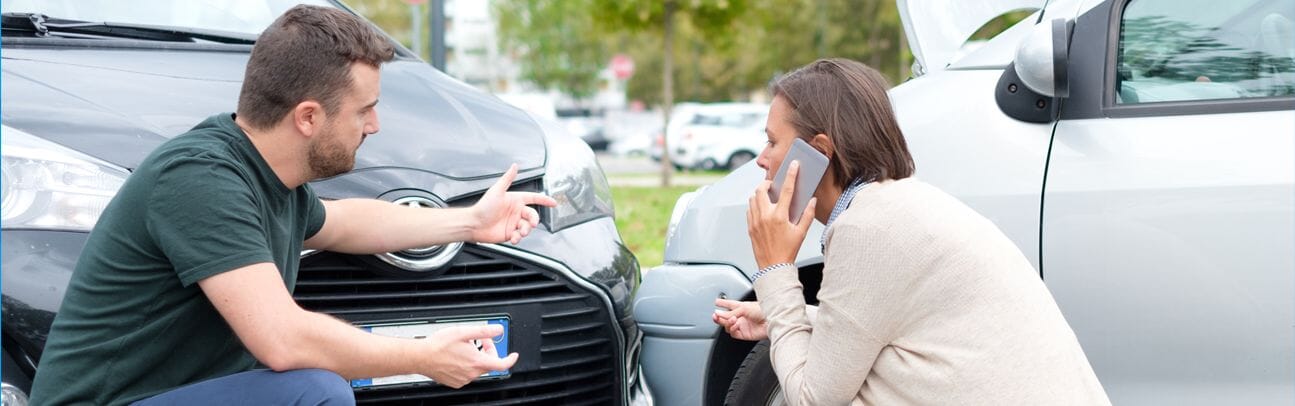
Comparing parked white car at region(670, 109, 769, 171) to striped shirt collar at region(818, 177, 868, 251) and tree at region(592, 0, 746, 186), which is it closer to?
tree at region(592, 0, 746, 186)

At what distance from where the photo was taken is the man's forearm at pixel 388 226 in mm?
2707

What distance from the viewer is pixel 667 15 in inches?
641

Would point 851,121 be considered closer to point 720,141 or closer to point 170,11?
point 170,11

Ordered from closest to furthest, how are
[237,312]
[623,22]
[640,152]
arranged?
[237,312] < [623,22] < [640,152]

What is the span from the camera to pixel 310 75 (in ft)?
7.39

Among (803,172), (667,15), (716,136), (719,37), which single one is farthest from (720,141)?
(803,172)

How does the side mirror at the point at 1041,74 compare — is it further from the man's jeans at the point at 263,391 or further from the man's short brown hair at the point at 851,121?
the man's jeans at the point at 263,391

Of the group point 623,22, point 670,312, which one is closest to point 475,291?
point 670,312

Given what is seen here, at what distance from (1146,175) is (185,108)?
6.74ft

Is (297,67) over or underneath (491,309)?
over

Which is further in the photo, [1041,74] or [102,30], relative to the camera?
[102,30]

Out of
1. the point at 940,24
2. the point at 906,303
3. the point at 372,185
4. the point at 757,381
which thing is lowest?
the point at 757,381

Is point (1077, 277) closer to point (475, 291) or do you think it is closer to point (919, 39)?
point (919, 39)

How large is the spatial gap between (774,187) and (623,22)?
47.5 feet
